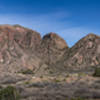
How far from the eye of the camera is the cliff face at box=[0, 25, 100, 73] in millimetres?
110775

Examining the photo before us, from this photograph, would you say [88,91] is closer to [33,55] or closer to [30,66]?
[30,66]

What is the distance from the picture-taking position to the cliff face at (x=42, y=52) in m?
111

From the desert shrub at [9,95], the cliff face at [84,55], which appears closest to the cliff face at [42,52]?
the cliff face at [84,55]

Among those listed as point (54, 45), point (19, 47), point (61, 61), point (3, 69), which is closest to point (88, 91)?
point (3, 69)

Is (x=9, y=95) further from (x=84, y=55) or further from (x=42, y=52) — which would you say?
(x=42, y=52)

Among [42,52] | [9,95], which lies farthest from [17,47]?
[9,95]

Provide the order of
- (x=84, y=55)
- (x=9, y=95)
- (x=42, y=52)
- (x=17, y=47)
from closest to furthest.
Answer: (x=9, y=95) < (x=84, y=55) < (x=17, y=47) < (x=42, y=52)

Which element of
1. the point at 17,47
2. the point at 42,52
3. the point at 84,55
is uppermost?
the point at 17,47

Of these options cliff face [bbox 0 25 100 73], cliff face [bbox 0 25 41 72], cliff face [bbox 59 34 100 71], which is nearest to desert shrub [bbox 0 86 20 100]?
cliff face [bbox 0 25 100 73]

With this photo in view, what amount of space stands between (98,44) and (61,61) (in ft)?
76.3

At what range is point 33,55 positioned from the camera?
126375 millimetres

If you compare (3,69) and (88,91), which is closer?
(88,91)

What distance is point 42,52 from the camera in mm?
135125

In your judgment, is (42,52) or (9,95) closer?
(9,95)
